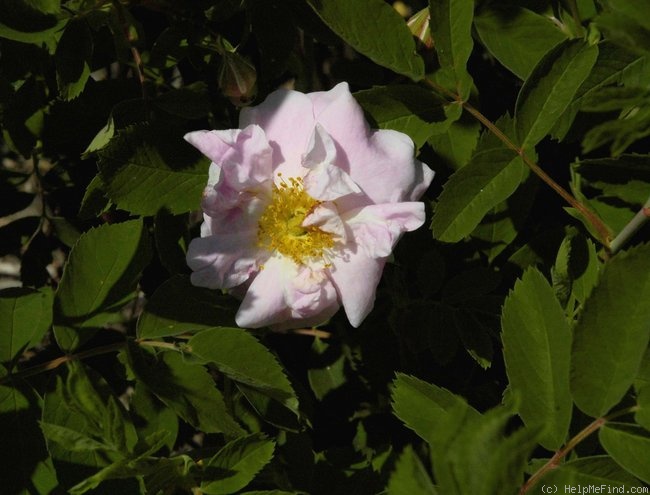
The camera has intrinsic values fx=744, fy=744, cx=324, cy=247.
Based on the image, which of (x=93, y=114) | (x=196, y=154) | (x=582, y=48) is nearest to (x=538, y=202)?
(x=582, y=48)

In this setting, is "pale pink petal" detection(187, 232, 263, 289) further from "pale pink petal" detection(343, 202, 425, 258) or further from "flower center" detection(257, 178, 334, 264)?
"pale pink petal" detection(343, 202, 425, 258)

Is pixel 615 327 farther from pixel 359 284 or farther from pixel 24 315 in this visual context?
pixel 24 315

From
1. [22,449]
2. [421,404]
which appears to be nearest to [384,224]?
[421,404]

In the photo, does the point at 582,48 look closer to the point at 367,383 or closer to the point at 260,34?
the point at 260,34

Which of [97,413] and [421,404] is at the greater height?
[97,413]

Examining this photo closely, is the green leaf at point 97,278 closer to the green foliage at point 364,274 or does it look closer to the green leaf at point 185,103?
the green foliage at point 364,274

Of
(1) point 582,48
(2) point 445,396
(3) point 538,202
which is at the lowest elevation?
(3) point 538,202
